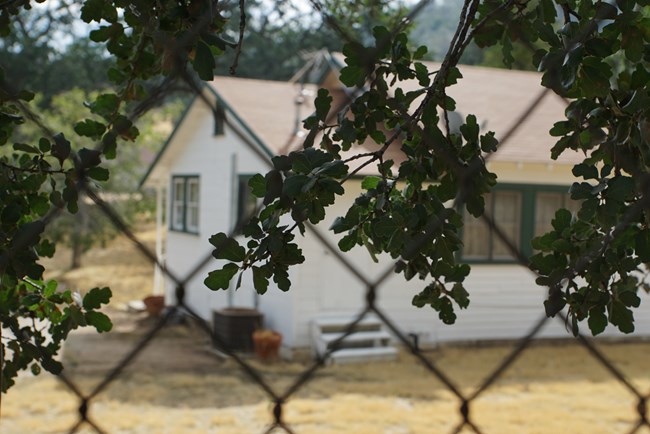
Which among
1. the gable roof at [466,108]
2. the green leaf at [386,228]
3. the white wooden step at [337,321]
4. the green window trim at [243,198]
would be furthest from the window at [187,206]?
the green leaf at [386,228]

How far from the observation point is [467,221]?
9.52 metres

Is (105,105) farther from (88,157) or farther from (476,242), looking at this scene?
(476,242)

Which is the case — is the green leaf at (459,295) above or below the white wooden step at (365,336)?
above

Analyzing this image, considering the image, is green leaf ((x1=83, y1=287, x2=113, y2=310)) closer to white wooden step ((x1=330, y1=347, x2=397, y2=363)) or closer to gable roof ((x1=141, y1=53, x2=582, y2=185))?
gable roof ((x1=141, y1=53, x2=582, y2=185))

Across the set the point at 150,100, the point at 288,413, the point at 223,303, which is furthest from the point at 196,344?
the point at 150,100

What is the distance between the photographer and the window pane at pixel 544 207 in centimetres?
996

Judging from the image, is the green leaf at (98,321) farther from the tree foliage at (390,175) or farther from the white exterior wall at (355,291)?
the white exterior wall at (355,291)

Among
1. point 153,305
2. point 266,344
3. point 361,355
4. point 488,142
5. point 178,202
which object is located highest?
point 178,202

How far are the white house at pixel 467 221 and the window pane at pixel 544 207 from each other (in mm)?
13

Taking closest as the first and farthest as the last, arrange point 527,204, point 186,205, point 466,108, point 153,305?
point 466,108
point 527,204
point 186,205
point 153,305

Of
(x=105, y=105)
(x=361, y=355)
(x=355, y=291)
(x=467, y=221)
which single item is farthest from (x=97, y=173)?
(x=467, y=221)

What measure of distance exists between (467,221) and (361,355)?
2.19m

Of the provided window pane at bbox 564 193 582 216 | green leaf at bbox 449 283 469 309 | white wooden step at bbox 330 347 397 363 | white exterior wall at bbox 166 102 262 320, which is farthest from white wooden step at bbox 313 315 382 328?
green leaf at bbox 449 283 469 309

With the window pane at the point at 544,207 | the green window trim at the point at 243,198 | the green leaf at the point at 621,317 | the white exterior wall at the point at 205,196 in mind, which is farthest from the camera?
the white exterior wall at the point at 205,196
